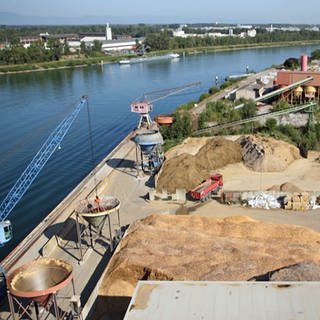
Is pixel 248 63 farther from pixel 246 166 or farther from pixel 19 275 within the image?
pixel 19 275

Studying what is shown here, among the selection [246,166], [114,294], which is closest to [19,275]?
[114,294]

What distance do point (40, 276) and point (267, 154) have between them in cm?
1604

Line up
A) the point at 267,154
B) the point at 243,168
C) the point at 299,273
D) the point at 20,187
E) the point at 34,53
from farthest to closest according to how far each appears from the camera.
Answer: the point at 34,53 → the point at 243,168 → the point at 267,154 → the point at 20,187 → the point at 299,273

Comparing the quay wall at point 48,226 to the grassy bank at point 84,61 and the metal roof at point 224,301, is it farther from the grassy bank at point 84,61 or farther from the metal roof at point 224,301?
the grassy bank at point 84,61

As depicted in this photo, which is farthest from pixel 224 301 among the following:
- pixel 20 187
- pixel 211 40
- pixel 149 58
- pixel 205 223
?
pixel 211 40

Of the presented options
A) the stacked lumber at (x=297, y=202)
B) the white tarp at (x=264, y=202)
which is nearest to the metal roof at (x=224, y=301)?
the stacked lumber at (x=297, y=202)

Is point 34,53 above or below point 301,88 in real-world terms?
above

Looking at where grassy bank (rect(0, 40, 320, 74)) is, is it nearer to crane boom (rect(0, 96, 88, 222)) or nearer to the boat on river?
the boat on river

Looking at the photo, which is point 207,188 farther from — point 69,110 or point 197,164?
point 69,110

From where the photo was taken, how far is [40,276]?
532 inches

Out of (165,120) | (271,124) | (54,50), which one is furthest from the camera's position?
(54,50)

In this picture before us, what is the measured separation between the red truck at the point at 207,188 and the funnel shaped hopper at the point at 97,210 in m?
4.97

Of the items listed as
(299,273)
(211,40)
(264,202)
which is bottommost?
(264,202)

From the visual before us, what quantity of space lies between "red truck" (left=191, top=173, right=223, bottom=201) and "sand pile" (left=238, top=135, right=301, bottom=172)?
12.3 ft
